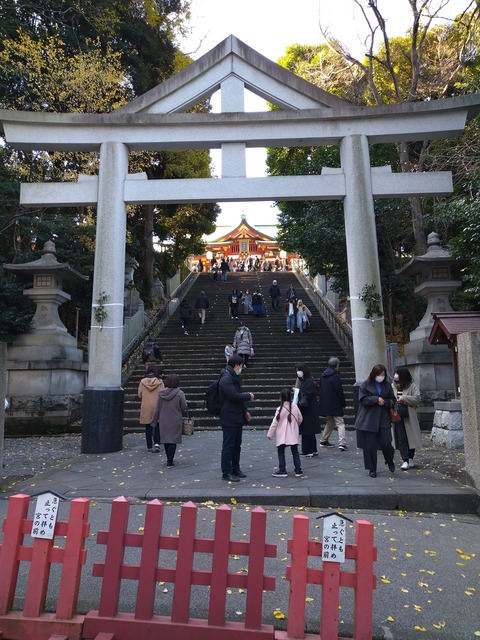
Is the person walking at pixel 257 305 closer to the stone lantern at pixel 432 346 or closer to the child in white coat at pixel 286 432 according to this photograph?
the stone lantern at pixel 432 346

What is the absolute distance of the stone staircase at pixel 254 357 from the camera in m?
11.9

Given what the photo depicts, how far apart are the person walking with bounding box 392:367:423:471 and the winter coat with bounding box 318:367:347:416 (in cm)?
134

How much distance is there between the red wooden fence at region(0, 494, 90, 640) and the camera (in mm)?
2635

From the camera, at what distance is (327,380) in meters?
8.23

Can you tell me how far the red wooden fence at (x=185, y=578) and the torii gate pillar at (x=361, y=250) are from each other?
21.2ft

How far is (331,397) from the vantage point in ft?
26.8

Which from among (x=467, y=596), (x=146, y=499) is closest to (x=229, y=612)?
(x=467, y=596)

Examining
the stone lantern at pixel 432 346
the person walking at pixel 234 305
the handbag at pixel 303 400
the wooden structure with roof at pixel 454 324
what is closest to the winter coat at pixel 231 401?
the handbag at pixel 303 400

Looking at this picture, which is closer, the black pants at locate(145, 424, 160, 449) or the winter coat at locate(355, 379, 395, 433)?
the winter coat at locate(355, 379, 395, 433)

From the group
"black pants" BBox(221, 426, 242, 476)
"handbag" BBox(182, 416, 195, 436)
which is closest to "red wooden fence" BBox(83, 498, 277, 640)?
"black pants" BBox(221, 426, 242, 476)

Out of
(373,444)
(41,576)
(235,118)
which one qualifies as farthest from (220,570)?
(235,118)

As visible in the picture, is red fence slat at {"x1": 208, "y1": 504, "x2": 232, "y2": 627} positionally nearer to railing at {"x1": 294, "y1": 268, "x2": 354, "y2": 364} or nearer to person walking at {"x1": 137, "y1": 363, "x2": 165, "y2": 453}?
person walking at {"x1": 137, "y1": 363, "x2": 165, "y2": 453}

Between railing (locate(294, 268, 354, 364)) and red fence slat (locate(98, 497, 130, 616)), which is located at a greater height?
railing (locate(294, 268, 354, 364))

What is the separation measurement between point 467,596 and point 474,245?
773 cm
